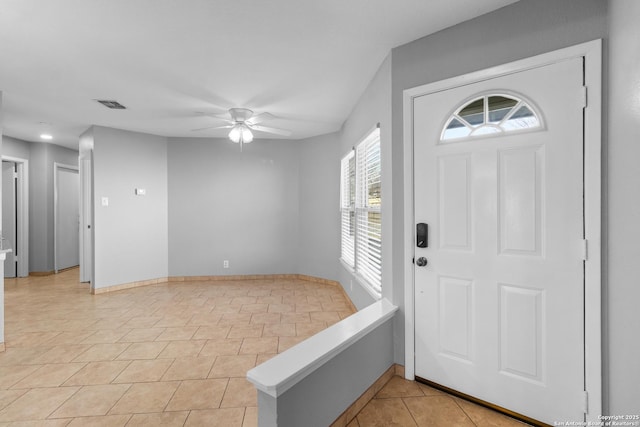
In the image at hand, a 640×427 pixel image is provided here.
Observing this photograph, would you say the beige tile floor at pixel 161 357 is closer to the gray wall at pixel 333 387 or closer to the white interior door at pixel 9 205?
the gray wall at pixel 333 387

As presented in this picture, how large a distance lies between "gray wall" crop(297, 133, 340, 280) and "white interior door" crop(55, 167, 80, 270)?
478 cm

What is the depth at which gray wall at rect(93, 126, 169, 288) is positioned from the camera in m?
4.42

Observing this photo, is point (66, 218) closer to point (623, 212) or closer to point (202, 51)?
point (202, 51)

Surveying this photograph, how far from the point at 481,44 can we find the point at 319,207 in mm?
3463

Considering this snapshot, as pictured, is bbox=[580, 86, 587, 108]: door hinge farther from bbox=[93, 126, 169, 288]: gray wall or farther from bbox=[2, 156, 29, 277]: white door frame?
bbox=[2, 156, 29, 277]: white door frame

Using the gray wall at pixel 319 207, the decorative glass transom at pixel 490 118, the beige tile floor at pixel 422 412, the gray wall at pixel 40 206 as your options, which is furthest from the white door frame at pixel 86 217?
the decorative glass transom at pixel 490 118

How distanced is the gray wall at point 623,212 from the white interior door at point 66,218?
25.6 feet

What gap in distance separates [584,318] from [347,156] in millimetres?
3092

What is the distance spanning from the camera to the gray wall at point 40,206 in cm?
541

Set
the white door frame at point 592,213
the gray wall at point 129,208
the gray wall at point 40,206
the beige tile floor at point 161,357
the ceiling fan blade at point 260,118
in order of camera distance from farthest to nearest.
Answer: the gray wall at point 40,206
the gray wall at point 129,208
the ceiling fan blade at point 260,118
the beige tile floor at point 161,357
the white door frame at point 592,213

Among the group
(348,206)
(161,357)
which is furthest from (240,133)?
(161,357)

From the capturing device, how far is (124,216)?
4.66 metres

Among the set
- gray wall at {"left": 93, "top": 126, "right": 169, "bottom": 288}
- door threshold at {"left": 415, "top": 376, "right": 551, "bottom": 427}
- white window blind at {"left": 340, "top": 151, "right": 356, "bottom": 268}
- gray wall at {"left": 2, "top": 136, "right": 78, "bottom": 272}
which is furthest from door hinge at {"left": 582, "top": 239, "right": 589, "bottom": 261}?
gray wall at {"left": 2, "top": 136, "right": 78, "bottom": 272}

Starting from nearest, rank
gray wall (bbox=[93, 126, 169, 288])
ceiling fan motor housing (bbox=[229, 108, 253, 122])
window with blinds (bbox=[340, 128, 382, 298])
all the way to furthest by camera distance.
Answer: window with blinds (bbox=[340, 128, 382, 298]) → ceiling fan motor housing (bbox=[229, 108, 253, 122]) → gray wall (bbox=[93, 126, 169, 288])
